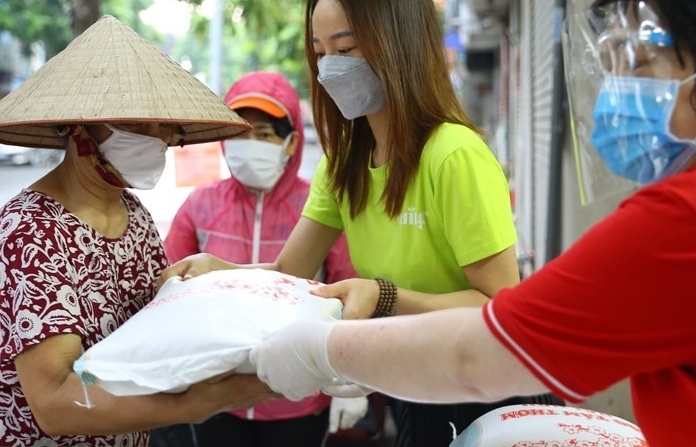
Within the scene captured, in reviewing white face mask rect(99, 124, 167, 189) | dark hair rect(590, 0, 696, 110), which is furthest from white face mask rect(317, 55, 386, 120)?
dark hair rect(590, 0, 696, 110)

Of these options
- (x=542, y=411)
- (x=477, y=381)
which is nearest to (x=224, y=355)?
(x=477, y=381)

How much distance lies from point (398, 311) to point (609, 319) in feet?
2.89

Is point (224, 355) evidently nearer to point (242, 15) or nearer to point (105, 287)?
point (105, 287)

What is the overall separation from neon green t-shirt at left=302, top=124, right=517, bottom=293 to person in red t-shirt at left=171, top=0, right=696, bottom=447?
535mm

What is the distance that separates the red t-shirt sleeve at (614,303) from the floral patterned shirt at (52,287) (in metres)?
1.02

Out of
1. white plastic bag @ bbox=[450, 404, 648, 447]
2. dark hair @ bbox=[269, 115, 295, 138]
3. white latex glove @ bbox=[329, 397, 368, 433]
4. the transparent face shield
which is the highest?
the transparent face shield

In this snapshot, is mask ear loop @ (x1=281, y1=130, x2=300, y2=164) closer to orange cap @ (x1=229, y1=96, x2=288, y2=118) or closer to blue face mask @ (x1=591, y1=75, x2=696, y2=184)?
orange cap @ (x1=229, y1=96, x2=288, y2=118)

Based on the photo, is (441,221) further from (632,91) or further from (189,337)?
(632,91)

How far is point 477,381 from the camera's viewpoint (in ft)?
4.27

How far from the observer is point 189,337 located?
171cm

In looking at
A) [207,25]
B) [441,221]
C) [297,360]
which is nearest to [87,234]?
[297,360]

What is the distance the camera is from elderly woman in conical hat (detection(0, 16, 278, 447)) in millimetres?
1734

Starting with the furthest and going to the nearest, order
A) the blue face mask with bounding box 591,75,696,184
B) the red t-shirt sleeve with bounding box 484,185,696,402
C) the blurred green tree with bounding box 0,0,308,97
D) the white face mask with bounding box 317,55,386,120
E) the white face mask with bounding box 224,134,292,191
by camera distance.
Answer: the blurred green tree with bounding box 0,0,308,97
the white face mask with bounding box 224,134,292,191
the white face mask with bounding box 317,55,386,120
the blue face mask with bounding box 591,75,696,184
the red t-shirt sleeve with bounding box 484,185,696,402

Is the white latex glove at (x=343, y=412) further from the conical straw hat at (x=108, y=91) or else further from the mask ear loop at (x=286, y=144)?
the conical straw hat at (x=108, y=91)
